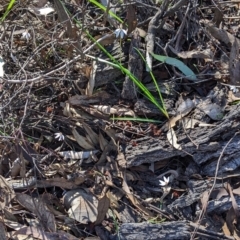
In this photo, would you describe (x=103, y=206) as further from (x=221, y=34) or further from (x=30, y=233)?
(x=221, y=34)

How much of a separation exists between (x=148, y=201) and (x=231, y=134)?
1.42 feet

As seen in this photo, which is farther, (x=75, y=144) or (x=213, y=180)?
(x=75, y=144)

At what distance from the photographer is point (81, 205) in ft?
6.48

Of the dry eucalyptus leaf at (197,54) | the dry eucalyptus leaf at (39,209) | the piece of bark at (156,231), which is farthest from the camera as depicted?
the dry eucalyptus leaf at (197,54)

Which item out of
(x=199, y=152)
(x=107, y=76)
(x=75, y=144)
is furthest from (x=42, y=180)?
(x=199, y=152)

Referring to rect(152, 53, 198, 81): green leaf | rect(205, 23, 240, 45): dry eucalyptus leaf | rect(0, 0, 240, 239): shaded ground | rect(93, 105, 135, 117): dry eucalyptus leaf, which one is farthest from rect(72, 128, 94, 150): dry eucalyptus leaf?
rect(205, 23, 240, 45): dry eucalyptus leaf

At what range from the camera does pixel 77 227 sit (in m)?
1.97

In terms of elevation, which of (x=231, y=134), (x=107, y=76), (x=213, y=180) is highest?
(x=107, y=76)


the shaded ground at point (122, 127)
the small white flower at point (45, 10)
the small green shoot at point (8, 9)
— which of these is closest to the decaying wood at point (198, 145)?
the shaded ground at point (122, 127)

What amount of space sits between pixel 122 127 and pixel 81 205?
1.21 feet

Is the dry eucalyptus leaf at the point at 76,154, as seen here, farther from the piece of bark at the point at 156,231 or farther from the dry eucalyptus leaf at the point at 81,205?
the piece of bark at the point at 156,231

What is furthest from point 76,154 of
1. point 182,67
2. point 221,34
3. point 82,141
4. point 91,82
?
point 221,34

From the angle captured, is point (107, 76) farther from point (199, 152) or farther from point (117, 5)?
point (199, 152)

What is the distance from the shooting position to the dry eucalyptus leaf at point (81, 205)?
196cm
